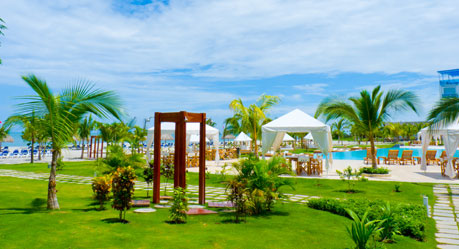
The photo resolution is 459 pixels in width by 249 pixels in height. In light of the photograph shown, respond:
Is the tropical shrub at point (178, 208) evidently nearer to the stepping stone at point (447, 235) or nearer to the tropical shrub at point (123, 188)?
the tropical shrub at point (123, 188)

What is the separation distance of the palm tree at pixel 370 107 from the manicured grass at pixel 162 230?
8393mm

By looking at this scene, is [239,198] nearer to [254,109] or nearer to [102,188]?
[102,188]

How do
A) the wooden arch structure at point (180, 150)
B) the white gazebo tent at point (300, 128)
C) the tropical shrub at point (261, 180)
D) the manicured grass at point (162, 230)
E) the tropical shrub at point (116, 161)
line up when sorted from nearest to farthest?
the manicured grass at point (162, 230), the tropical shrub at point (261, 180), the wooden arch structure at point (180, 150), the tropical shrub at point (116, 161), the white gazebo tent at point (300, 128)

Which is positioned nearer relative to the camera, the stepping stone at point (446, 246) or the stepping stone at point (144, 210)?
the stepping stone at point (446, 246)

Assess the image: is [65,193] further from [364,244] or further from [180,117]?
[364,244]

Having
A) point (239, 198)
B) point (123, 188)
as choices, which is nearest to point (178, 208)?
point (123, 188)

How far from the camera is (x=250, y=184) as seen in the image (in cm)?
664

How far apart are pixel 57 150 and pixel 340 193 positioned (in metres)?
7.46

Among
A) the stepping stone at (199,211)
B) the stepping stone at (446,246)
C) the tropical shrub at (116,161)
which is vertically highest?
the tropical shrub at (116,161)

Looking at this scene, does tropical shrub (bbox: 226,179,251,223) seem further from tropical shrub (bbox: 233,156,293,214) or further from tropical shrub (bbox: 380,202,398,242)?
tropical shrub (bbox: 380,202,398,242)

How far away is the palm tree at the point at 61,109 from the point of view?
6.46 meters

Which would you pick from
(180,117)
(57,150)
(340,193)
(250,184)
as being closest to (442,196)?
(340,193)

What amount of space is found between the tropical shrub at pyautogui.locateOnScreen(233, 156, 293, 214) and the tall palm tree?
613cm

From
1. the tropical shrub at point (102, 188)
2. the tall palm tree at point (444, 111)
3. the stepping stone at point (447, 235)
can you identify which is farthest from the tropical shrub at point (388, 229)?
the tall palm tree at point (444, 111)
